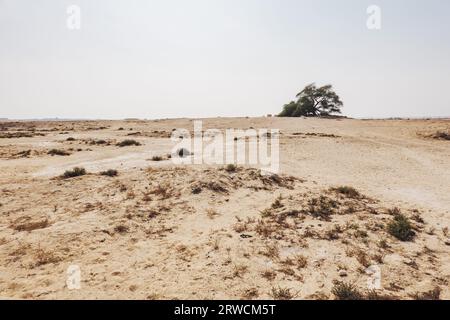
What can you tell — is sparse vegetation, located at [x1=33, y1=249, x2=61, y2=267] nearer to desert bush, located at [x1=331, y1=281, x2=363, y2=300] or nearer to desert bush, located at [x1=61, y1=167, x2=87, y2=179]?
desert bush, located at [x1=331, y1=281, x2=363, y2=300]

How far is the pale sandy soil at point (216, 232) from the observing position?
7.42 m

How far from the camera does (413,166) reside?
20.3 meters

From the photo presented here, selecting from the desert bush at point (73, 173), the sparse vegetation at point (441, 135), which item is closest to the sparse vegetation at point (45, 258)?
the desert bush at point (73, 173)

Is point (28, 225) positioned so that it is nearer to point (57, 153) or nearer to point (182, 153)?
point (182, 153)

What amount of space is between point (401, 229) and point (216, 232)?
5614mm

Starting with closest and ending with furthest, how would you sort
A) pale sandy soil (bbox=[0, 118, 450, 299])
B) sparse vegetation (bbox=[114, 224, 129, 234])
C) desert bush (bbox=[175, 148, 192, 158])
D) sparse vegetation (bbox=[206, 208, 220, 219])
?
pale sandy soil (bbox=[0, 118, 450, 299]) < sparse vegetation (bbox=[114, 224, 129, 234]) < sparse vegetation (bbox=[206, 208, 220, 219]) < desert bush (bbox=[175, 148, 192, 158])

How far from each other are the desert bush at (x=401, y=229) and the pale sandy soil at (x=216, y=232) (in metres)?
0.25

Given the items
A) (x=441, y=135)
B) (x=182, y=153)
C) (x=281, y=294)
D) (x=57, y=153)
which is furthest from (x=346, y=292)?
(x=441, y=135)

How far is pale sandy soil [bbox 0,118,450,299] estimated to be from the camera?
7.42m

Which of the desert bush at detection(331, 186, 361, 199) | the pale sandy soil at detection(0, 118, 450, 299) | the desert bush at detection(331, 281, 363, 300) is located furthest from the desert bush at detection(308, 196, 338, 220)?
the desert bush at detection(331, 281, 363, 300)

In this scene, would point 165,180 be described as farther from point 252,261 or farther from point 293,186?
point 252,261

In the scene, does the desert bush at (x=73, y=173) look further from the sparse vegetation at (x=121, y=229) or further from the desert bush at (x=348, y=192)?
the desert bush at (x=348, y=192)

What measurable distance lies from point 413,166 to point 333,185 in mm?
7933

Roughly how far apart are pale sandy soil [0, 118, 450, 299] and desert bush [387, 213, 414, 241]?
251mm
